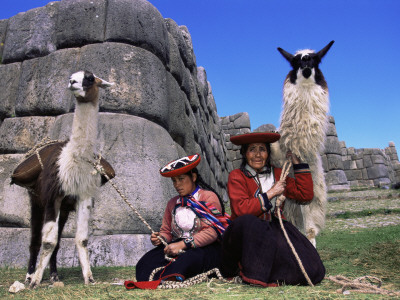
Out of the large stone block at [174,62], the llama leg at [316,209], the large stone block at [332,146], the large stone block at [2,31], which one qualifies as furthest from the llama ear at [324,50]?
the large stone block at [332,146]

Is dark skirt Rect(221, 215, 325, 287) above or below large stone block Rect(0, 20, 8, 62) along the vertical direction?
below

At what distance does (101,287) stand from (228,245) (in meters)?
0.89

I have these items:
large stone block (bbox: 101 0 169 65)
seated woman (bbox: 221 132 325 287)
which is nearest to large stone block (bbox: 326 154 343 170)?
large stone block (bbox: 101 0 169 65)

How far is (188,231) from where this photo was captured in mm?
2654

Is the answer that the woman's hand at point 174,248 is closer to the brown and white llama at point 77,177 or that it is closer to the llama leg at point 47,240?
the brown and white llama at point 77,177

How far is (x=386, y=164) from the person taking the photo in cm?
2050

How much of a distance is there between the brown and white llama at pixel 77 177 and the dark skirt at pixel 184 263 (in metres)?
0.41

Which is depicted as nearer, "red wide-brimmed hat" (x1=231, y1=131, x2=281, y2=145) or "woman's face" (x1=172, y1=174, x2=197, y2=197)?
"red wide-brimmed hat" (x1=231, y1=131, x2=281, y2=145)

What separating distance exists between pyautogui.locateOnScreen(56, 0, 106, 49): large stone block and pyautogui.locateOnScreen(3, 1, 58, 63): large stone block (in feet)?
0.72

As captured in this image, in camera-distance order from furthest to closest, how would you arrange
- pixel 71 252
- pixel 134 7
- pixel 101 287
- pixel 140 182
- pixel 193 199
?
pixel 134 7
pixel 140 182
pixel 71 252
pixel 193 199
pixel 101 287

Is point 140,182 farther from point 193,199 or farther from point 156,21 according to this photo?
point 156,21

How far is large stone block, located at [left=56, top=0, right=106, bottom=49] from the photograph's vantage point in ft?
15.4

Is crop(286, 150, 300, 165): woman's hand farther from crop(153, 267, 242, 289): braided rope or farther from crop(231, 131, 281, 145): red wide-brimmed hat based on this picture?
crop(153, 267, 242, 289): braided rope

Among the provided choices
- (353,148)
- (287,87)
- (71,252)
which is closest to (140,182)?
(71,252)
